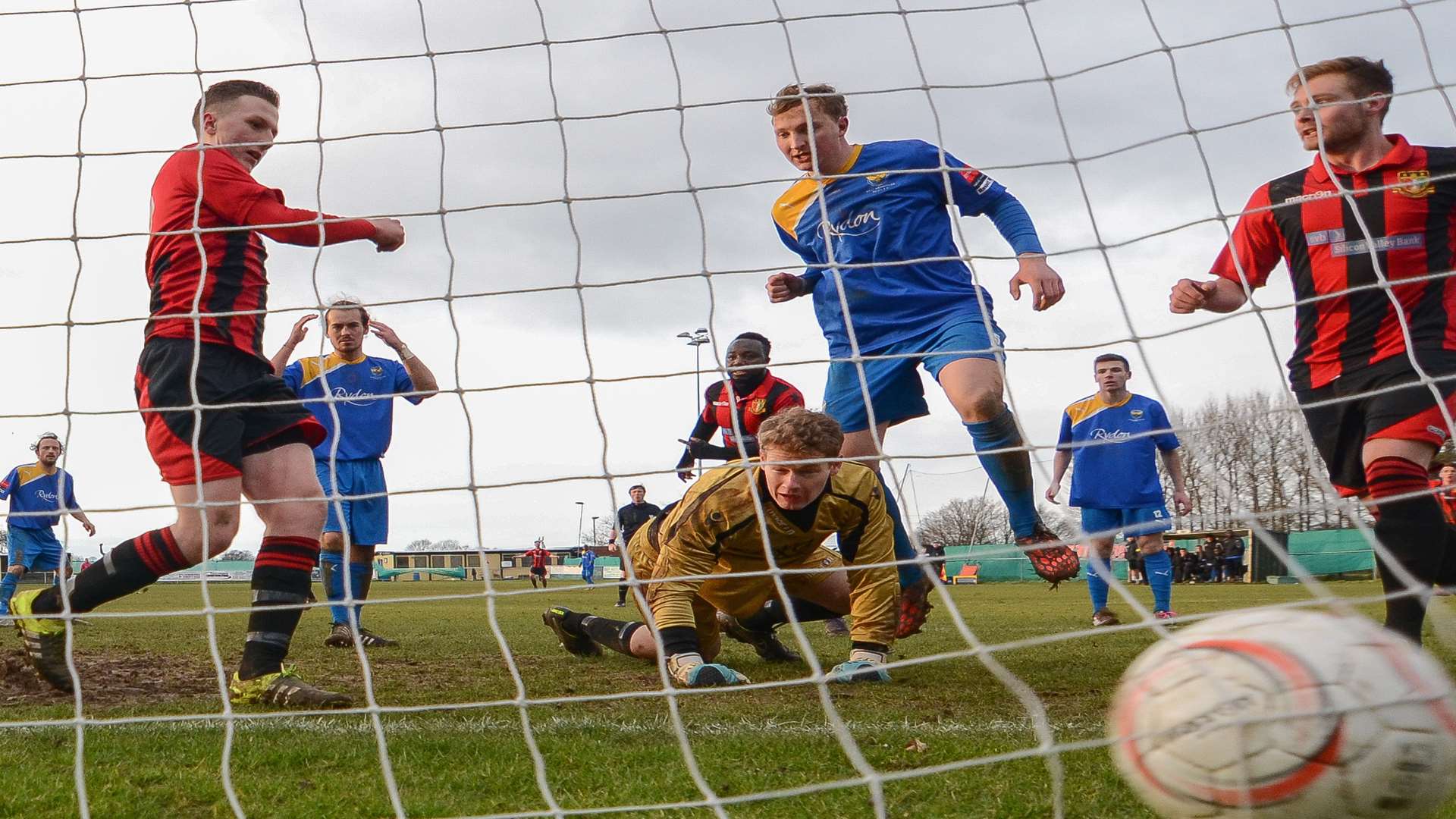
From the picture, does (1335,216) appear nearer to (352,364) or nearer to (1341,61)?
(1341,61)

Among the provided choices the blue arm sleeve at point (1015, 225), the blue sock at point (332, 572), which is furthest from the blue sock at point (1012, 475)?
the blue sock at point (332, 572)

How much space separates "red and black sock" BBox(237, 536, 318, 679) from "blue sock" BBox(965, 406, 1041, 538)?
6.47 ft

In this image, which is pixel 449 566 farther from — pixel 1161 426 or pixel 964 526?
pixel 1161 426

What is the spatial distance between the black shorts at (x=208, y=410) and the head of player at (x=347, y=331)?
1.94 m

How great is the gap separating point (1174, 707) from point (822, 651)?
3402mm

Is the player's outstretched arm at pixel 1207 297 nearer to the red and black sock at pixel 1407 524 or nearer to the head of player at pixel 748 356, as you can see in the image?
the red and black sock at pixel 1407 524

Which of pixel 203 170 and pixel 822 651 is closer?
pixel 203 170

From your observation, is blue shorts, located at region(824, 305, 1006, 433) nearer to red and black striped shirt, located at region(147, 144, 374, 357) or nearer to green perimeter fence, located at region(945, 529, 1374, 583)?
red and black striped shirt, located at region(147, 144, 374, 357)

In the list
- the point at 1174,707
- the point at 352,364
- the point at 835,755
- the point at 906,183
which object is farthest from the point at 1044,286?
the point at 352,364

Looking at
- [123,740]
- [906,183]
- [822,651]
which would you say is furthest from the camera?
[822,651]

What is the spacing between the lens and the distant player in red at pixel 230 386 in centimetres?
308

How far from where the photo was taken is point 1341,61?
10.2ft

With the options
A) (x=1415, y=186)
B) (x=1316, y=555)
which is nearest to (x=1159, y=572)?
(x=1415, y=186)

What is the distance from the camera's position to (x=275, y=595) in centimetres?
325
